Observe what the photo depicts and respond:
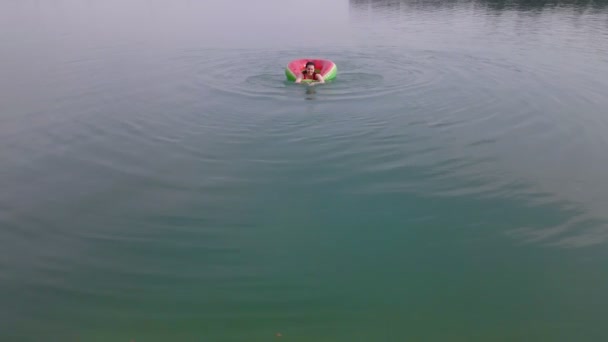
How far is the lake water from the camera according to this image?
5.21 m

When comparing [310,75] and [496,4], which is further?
[496,4]

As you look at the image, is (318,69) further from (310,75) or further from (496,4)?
(496,4)

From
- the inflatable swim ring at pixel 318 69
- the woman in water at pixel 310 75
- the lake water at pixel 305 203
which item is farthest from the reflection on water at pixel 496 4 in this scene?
the woman in water at pixel 310 75

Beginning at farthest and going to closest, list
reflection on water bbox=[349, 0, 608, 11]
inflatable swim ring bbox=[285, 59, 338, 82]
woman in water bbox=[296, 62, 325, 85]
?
reflection on water bbox=[349, 0, 608, 11] → inflatable swim ring bbox=[285, 59, 338, 82] → woman in water bbox=[296, 62, 325, 85]

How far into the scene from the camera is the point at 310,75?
551 inches

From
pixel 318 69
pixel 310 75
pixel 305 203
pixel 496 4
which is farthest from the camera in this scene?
pixel 496 4

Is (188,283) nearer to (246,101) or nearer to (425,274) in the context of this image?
(425,274)

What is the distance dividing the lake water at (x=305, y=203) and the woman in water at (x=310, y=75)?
28 cm

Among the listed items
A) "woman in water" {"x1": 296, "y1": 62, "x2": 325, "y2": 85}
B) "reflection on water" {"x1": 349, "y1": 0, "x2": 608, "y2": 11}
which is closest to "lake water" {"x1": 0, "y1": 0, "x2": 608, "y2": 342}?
"woman in water" {"x1": 296, "y1": 62, "x2": 325, "y2": 85}

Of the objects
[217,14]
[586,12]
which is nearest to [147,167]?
[217,14]

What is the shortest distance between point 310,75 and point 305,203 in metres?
7.28

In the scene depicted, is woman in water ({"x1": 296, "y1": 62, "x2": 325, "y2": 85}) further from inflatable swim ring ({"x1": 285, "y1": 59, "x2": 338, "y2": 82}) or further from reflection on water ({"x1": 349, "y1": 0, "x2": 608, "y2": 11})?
reflection on water ({"x1": 349, "y1": 0, "x2": 608, "y2": 11})

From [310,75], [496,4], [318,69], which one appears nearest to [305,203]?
[310,75]

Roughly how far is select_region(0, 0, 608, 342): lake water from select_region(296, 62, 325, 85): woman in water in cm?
28
